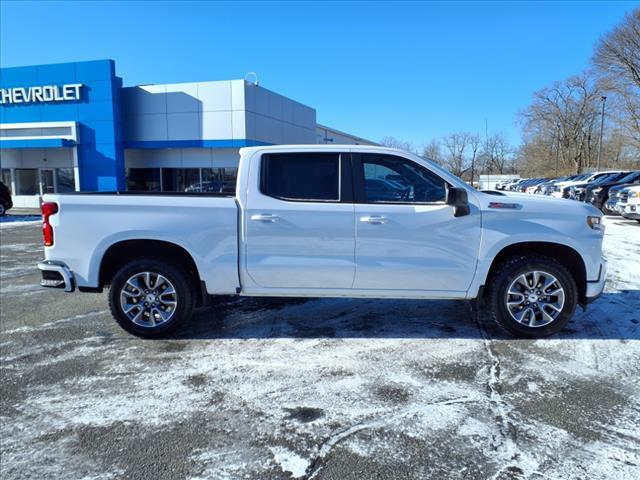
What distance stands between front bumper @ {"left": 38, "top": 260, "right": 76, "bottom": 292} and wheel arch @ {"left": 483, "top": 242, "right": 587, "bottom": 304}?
4.37 metres

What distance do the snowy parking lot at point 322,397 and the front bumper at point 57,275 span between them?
0.62m

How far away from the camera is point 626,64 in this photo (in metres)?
44.8

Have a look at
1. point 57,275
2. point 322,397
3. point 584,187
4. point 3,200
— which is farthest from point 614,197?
point 3,200

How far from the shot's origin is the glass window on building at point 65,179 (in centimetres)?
2531

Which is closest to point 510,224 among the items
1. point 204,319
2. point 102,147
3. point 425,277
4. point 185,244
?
point 425,277

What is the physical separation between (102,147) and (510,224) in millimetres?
24341

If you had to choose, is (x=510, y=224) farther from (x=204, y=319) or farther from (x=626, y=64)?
(x=626, y=64)

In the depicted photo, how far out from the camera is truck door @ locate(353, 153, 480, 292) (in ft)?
14.9

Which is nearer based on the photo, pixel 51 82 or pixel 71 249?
pixel 71 249

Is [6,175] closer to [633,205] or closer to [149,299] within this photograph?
[149,299]

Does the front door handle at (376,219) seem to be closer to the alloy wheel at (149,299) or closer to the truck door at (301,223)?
the truck door at (301,223)

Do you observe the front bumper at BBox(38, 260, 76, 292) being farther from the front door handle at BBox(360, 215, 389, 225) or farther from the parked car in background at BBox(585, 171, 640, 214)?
the parked car in background at BBox(585, 171, 640, 214)

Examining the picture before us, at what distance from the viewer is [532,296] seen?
4.64 m

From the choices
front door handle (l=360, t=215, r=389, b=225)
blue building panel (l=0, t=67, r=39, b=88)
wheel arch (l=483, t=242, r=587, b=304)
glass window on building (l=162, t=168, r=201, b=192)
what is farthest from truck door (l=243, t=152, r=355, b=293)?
blue building panel (l=0, t=67, r=39, b=88)
